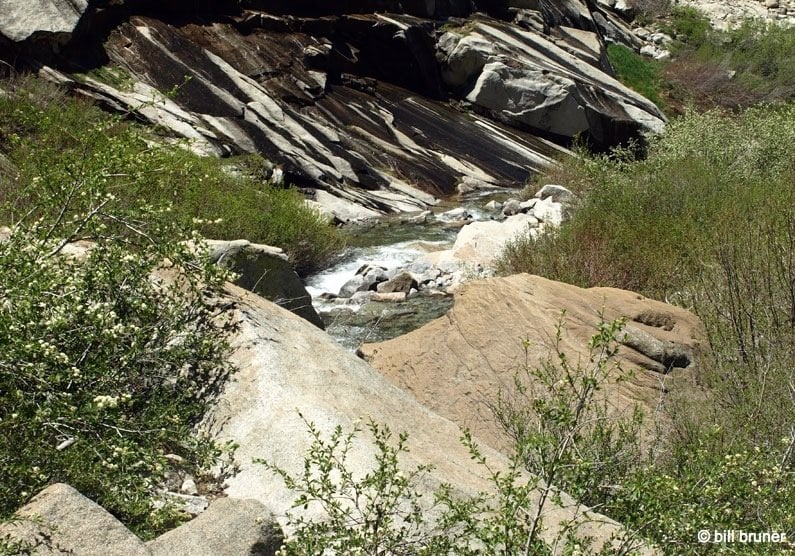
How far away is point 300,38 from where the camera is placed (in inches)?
1125

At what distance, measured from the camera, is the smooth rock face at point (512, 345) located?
683 cm

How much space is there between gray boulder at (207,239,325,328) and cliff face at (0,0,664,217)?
674 centimetres

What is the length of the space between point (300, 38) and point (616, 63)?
22862 mm

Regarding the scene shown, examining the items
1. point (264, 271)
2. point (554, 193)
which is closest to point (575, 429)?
point (264, 271)

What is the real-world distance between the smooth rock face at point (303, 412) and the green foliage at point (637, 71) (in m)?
39.1

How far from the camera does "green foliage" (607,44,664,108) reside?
138 feet

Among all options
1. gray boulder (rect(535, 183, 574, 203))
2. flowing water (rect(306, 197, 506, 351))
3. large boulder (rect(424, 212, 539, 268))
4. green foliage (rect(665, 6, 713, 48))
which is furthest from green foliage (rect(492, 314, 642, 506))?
green foliage (rect(665, 6, 713, 48))

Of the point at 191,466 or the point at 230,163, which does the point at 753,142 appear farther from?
the point at 191,466

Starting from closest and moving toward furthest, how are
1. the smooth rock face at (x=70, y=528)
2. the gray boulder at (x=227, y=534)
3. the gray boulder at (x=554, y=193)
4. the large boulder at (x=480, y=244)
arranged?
the smooth rock face at (x=70, y=528), the gray boulder at (x=227, y=534), the large boulder at (x=480, y=244), the gray boulder at (x=554, y=193)

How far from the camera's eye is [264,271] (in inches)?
304

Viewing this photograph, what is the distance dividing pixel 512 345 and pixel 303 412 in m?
3.34

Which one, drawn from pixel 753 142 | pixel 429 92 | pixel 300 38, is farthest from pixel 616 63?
pixel 753 142

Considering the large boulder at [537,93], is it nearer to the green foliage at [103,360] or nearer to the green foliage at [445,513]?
the green foliage at [103,360]

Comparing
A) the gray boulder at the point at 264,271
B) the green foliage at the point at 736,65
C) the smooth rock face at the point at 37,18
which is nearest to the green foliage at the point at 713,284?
the gray boulder at the point at 264,271
